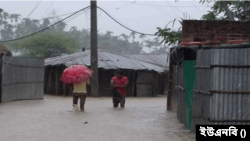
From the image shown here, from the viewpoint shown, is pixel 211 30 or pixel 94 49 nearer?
pixel 211 30

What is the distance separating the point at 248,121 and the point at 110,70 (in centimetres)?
2052

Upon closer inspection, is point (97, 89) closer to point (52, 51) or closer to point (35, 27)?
point (52, 51)

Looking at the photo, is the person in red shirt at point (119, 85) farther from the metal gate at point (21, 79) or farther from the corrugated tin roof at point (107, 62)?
the corrugated tin roof at point (107, 62)

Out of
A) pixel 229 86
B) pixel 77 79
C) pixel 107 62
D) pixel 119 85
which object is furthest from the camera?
pixel 107 62

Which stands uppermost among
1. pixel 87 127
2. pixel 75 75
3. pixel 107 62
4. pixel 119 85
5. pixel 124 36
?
pixel 124 36

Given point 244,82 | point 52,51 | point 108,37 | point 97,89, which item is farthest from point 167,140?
point 108,37

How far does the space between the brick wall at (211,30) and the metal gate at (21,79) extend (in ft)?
27.1

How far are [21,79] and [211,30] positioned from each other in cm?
1009

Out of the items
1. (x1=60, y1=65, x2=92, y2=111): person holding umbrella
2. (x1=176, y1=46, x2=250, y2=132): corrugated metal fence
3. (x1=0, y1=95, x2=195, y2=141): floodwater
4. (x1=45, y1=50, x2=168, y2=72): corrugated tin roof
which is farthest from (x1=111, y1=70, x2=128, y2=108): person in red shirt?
(x1=45, y1=50, x2=168, y2=72): corrugated tin roof

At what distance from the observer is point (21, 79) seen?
20578 mm

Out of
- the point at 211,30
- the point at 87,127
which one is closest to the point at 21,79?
the point at 87,127

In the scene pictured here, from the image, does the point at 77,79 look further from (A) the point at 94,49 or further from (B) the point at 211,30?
(A) the point at 94,49

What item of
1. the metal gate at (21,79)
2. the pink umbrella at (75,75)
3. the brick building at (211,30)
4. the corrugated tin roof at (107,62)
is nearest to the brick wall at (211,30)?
the brick building at (211,30)

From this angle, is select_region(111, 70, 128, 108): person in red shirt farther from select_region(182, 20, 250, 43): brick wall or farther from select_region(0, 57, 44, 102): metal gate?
select_region(0, 57, 44, 102): metal gate
